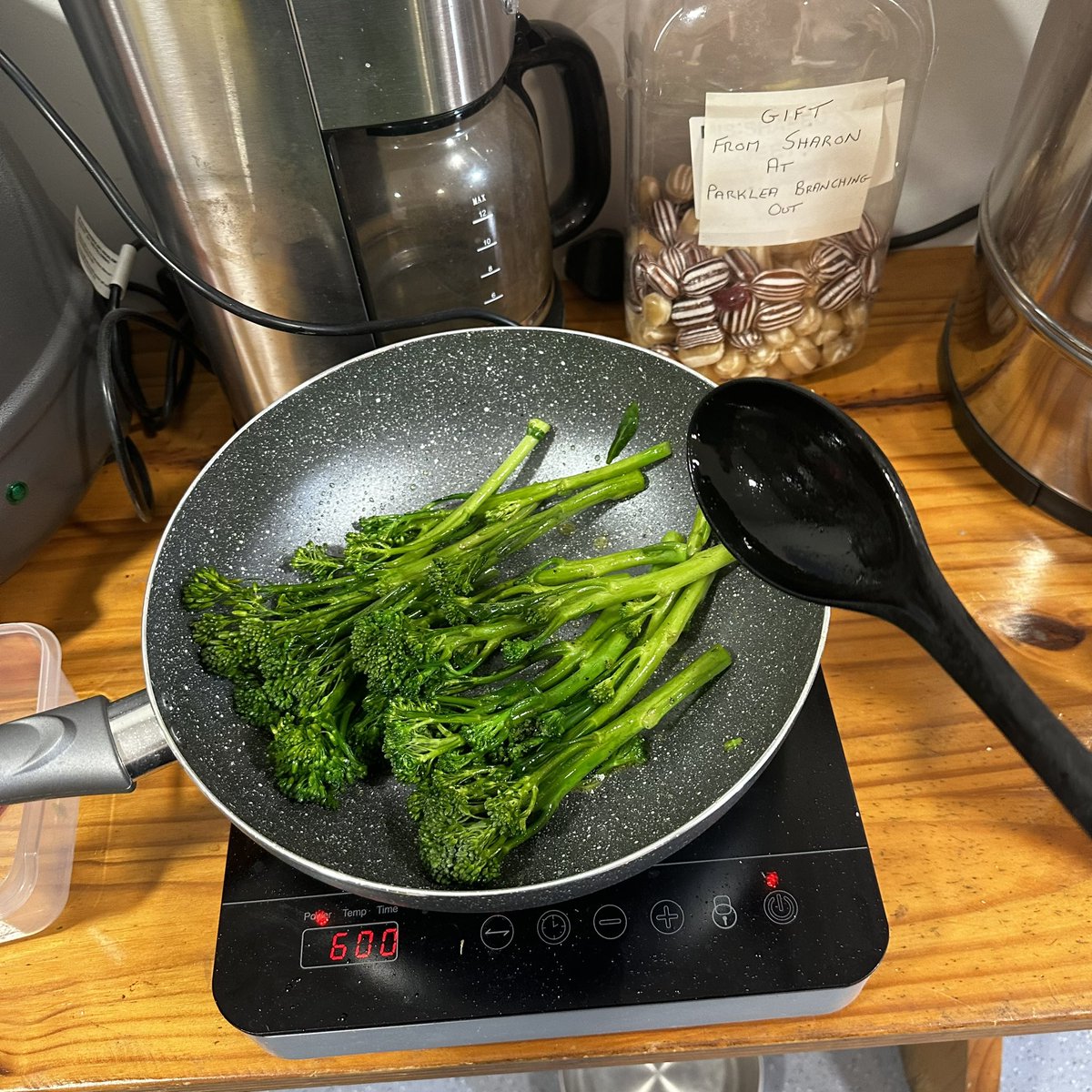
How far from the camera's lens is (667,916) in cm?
57

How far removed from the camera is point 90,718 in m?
0.56

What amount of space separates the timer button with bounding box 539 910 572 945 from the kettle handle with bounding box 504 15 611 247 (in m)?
0.56

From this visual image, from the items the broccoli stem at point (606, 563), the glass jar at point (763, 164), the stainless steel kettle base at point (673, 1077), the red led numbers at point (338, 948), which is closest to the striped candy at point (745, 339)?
the glass jar at point (763, 164)

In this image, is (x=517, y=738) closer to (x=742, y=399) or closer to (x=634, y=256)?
(x=742, y=399)

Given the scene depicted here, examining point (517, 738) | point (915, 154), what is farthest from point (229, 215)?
point (915, 154)

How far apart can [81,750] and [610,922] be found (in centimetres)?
33

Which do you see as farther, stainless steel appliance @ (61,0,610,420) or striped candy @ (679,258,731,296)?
striped candy @ (679,258,731,296)

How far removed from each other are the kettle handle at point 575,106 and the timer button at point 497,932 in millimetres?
561

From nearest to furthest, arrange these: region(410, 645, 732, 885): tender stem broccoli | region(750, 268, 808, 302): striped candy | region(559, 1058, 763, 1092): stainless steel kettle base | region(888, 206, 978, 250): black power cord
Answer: region(410, 645, 732, 885): tender stem broccoli → region(750, 268, 808, 302): striped candy → region(888, 206, 978, 250): black power cord → region(559, 1058, 763, 1092): stainless steel kettle base

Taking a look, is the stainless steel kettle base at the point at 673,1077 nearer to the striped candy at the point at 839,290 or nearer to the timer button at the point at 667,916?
the timer button at the point at 667,916

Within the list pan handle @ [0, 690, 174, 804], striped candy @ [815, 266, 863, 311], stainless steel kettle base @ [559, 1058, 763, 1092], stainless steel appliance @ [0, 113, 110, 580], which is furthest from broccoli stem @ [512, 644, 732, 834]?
stainless steel kettle base @ [559, 1058, 763, 1092]

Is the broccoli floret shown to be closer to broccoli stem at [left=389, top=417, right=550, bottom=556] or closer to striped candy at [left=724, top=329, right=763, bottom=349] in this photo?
broccoli stem at [left=389, top=417, right=550, bottom=556]

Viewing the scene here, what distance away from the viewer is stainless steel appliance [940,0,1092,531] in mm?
615

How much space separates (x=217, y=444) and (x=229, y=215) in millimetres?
289
